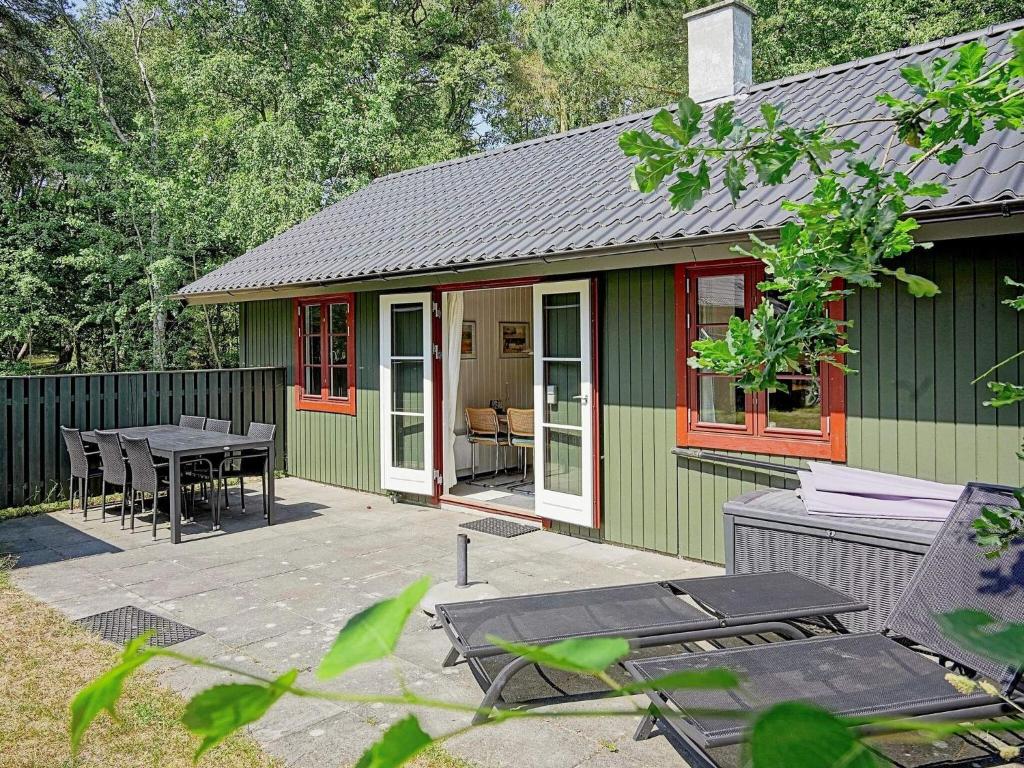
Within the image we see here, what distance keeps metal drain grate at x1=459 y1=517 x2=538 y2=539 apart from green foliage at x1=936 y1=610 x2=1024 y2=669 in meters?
6.85

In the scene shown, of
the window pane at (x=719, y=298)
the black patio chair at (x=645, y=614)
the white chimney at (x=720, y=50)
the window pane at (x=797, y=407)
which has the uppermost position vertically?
the white chimney at (x=720, y=50)

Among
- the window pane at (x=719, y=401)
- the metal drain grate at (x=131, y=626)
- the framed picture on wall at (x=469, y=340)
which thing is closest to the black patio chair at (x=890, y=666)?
the window pane at (x=719, y=401)

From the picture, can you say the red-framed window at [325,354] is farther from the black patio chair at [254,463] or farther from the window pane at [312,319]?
the black patio chair at [254,463]

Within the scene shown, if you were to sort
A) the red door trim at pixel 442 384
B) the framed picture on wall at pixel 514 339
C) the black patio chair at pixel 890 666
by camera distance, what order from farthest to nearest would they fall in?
the framed picture on wall at pixel 514 339
the red door trim at pixel 442 384
the black patio chair at pixel 890 666

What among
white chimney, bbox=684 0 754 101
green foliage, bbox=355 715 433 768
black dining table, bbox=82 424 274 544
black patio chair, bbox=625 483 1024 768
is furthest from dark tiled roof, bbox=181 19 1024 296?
green foliage, bbox=355 715 433 768

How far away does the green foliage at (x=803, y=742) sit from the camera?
374 millimetres

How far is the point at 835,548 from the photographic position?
15.1 feet

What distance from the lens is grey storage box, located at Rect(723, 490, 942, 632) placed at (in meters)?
4.37

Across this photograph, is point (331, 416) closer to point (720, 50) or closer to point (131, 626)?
point (131, 626)

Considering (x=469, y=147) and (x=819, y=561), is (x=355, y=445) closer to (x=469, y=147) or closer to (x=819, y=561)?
(x=819, y=561)

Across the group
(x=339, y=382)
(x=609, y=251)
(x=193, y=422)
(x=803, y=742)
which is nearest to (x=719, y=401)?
(x=609, y=251)

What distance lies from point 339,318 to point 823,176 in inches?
334

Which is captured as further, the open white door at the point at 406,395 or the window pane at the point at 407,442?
the window pane at the point at 407,442

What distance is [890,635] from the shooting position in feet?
11.5
